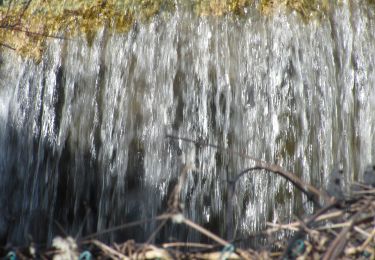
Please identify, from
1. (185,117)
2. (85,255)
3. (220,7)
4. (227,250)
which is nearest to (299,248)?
(227,250)

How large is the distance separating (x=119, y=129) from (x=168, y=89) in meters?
0.47

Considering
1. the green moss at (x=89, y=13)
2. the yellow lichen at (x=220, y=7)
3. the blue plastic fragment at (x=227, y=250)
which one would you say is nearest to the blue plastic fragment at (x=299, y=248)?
the blue plastic fragment at (x=227, y=250)

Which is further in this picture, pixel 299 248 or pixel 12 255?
pixel 12 255

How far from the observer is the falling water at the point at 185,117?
4660 millimetres

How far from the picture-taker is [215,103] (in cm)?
497

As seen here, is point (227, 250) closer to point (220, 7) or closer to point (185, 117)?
point (185, 117)

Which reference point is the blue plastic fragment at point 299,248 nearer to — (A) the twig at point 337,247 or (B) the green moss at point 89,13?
(A) the twig at point 337,247

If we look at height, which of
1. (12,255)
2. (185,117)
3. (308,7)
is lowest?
(12,255)

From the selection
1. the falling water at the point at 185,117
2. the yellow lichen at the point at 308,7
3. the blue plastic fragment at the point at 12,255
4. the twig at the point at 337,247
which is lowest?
the blue plastic fragment at the point at 12,255

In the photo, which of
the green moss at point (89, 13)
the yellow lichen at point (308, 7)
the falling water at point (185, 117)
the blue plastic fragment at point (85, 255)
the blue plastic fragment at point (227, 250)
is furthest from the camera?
the green moss at point (89, 13)

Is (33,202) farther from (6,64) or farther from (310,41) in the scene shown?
(310,41)

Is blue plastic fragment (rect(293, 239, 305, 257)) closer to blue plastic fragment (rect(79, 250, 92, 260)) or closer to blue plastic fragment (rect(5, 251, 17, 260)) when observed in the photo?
blue plastic fragment (rect(79, 250, 92, 260))

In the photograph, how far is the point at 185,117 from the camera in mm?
5047

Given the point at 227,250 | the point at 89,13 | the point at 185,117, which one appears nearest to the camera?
the point at 227,250
